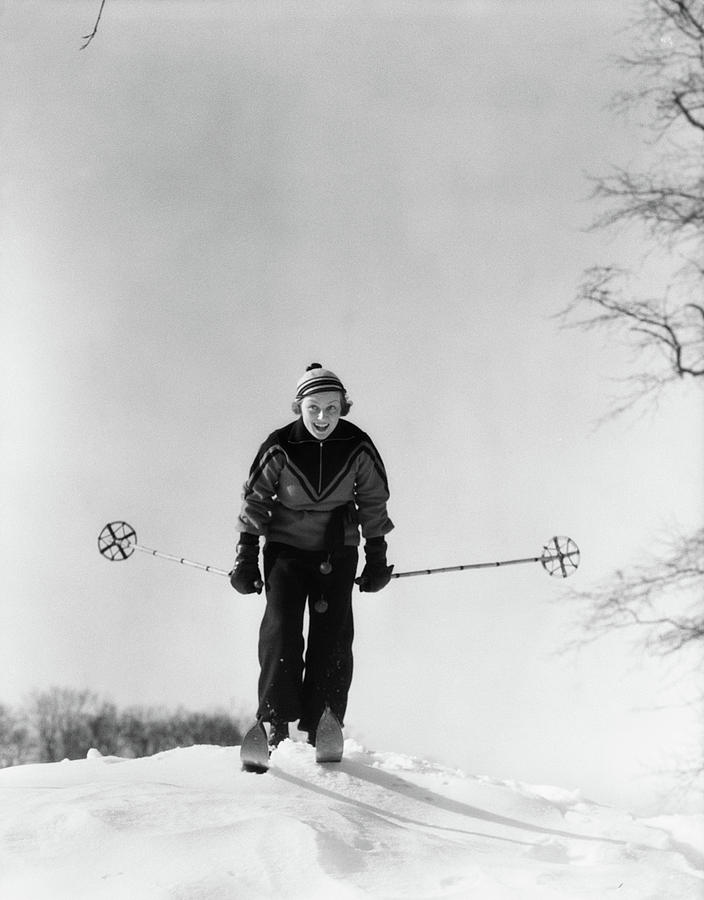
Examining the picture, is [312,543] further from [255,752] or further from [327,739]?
[255,752]

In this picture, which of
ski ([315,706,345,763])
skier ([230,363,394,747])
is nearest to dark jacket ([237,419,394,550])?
skier ([230,363,394,747])

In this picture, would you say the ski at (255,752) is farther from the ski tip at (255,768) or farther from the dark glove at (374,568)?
the dark glove at (374,568)

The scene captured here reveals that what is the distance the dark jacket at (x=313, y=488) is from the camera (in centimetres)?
453

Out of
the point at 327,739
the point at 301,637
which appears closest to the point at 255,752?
the point at 327,739

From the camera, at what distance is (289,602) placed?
14.6 feet

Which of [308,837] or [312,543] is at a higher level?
[312,543]

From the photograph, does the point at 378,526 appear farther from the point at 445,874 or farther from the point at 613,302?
the point at 613,302

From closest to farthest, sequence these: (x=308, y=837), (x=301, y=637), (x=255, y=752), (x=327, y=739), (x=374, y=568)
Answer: (x=308, y=837) < (x=255, y=752) < (x=327, y=739) < (x=301, y=637) < (x=374, y=568)

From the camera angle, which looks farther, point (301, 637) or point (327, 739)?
point (301, 637)

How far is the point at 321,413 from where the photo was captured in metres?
4.55

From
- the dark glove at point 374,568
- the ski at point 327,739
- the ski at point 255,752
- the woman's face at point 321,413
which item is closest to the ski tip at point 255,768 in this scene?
the ski at point 255,752

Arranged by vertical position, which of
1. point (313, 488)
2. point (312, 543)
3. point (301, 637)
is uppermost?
point (313, 488)

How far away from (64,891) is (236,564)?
217 centimetres

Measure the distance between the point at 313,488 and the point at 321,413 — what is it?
0.38m
